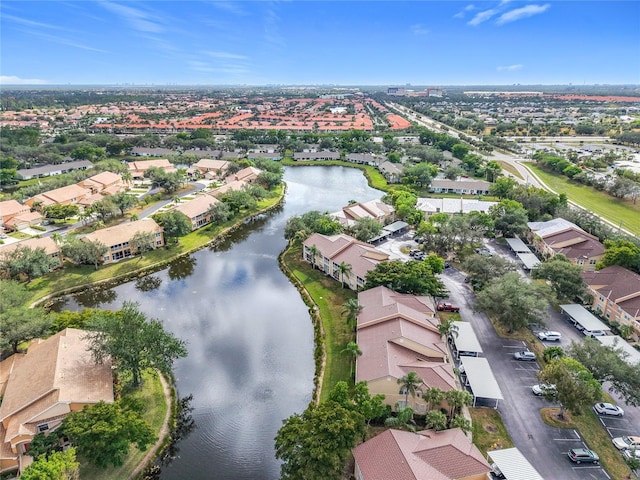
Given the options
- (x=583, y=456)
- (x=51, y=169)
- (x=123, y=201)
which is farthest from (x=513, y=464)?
(x=51, y=169)

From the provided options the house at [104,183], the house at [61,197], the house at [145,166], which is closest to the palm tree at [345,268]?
the house at [104,183]

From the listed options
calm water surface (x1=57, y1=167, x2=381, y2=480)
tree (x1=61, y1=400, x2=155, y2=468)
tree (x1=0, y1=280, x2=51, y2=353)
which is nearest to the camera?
tree (x1=61, y1=400, x2=155, y2=468)

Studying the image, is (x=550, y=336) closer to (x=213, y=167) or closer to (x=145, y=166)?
(x=213, y=167)

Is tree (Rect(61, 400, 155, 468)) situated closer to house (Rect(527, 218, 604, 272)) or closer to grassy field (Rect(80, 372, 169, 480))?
grassy field (Rect(80, 372, 169, 480))

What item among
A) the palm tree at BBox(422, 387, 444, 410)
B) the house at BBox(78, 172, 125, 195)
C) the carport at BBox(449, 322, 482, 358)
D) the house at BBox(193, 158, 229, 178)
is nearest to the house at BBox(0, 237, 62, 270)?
the house at BBox(78, 172, 125, 195)

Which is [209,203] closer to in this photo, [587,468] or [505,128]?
[587,468]

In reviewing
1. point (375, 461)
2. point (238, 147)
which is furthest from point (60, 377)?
point (238, 147)
